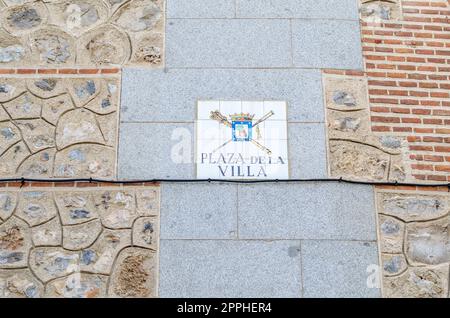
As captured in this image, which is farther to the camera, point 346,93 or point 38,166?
point 346,93

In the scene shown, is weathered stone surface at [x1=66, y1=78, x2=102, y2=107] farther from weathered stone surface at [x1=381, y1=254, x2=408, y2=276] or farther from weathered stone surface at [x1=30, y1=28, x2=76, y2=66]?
weathered stone surface at [x1=381, y1=254, x2=408, y2=276]

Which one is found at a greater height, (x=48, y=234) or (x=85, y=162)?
(x=85, y=162)

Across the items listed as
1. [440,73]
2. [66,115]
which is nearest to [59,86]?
[66,115]

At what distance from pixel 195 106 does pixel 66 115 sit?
1.07 meters

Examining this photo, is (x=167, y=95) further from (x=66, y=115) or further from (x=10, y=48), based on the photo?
(x=10, y=48)

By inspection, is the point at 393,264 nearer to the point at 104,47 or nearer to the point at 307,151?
the point at 307,151

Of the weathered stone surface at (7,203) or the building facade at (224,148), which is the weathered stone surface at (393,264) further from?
the weathered stone surface at (7,203)

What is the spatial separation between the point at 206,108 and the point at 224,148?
383 millimetres

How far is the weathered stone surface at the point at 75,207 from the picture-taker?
17.2 feet

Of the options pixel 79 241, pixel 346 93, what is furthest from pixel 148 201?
pixel 346 93

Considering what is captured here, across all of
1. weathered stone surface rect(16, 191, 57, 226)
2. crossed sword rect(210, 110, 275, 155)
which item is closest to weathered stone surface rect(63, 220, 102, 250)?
weathered stone surface rect(16, 191, 57, 226)

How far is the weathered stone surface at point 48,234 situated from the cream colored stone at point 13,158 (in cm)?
51

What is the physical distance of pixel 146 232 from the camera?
5199 millimetres

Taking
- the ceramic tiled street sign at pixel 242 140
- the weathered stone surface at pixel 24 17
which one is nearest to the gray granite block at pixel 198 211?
the ceramic tiled street sign at pixel 242 140
